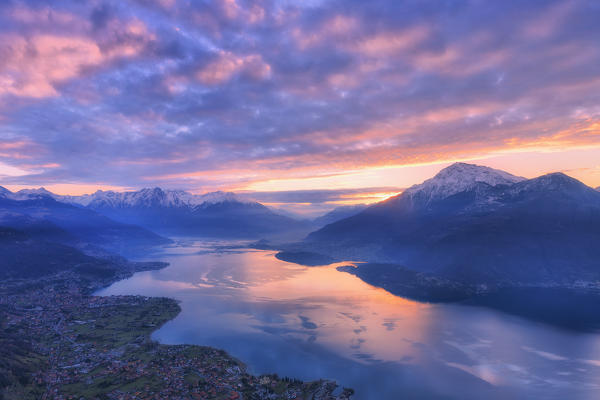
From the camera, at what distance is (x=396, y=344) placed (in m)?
95.9

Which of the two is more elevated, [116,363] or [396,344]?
[116,363]

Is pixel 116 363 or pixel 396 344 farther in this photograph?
pixel 396 344

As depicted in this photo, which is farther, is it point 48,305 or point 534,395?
point 48,305

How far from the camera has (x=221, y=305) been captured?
14388cm

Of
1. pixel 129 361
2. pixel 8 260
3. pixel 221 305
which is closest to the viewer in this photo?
pixel 129 361

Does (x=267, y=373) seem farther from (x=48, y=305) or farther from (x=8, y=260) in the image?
(x=8, y=260)

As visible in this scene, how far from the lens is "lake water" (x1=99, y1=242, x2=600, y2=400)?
235 ft

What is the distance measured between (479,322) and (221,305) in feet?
356

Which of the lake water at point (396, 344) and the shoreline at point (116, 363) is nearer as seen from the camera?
the shoreline at point (116, 363)

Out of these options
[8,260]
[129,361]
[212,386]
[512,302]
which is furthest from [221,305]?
[8,260]

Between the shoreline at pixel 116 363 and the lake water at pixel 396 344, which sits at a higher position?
the shoreline at pixel 116 363

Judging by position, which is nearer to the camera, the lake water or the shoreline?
the shoreline

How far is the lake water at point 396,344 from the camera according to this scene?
235ft

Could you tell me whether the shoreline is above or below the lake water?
above
